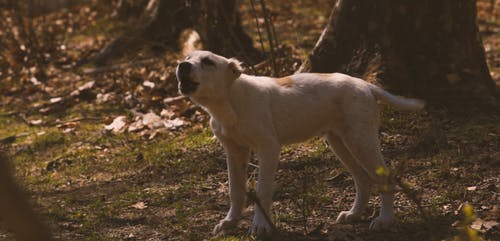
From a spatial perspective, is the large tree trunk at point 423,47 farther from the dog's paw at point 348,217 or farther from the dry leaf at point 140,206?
the dry leaf at point 140,206

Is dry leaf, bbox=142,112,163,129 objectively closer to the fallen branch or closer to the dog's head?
the fallen branch

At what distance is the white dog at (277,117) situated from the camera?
462 centimetres

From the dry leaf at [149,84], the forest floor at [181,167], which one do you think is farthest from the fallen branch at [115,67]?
the dry leaf at [149,84]

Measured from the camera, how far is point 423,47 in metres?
6.76

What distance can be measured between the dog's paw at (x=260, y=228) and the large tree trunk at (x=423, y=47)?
2.64 metres

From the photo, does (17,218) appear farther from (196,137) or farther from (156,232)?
(196,137)

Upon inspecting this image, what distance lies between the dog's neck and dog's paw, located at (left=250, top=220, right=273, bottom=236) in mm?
645

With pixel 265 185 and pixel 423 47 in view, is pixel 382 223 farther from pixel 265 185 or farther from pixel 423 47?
pixel 423 47

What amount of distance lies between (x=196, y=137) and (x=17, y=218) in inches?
235

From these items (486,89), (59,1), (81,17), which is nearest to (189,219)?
(486,89)

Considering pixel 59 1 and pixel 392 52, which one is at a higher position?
pixel 392 52

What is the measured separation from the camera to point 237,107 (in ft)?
15.4

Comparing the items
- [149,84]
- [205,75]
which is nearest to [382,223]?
[205,75]

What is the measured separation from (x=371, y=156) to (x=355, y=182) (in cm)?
34
